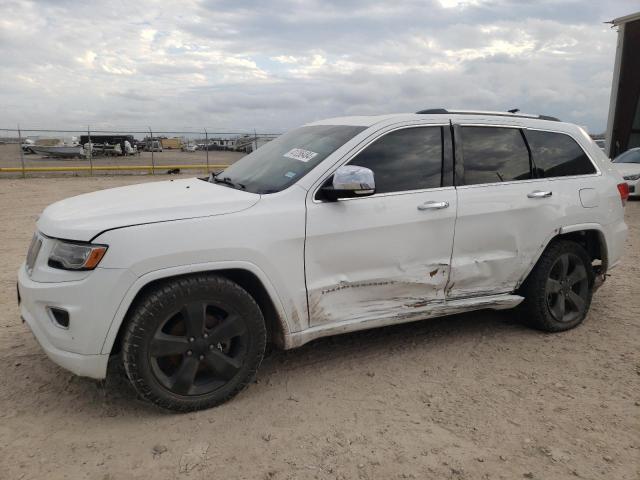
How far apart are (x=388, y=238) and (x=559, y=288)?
1.77m

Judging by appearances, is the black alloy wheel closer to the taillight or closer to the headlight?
the taillight

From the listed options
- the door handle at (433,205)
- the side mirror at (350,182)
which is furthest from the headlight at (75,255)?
the door handle at (433,205)

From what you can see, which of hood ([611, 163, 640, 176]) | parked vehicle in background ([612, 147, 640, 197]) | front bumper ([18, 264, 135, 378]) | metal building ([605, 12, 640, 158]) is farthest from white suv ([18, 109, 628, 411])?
metal building ([605, 12, 640, 158])

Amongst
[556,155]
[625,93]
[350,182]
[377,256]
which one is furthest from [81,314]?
[625,93]

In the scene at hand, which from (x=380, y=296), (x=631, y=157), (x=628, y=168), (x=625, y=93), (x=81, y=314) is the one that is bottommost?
(x=380, y=296)

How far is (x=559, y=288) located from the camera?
4.33 metres

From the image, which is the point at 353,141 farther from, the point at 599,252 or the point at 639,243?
the point at 639,243

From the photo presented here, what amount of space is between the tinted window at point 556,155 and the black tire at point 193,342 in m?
2.58

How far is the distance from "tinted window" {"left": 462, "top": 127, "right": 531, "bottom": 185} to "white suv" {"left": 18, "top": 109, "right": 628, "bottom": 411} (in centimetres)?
1

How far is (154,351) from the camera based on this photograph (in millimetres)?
2926

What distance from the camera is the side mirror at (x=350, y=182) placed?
125 inches

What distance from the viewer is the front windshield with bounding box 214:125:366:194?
3.48 metres

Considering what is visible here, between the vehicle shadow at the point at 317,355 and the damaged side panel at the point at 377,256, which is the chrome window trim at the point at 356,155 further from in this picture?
the vehicle shadow at the point at 317,355

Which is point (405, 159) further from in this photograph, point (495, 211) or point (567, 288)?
point (567, 288)
